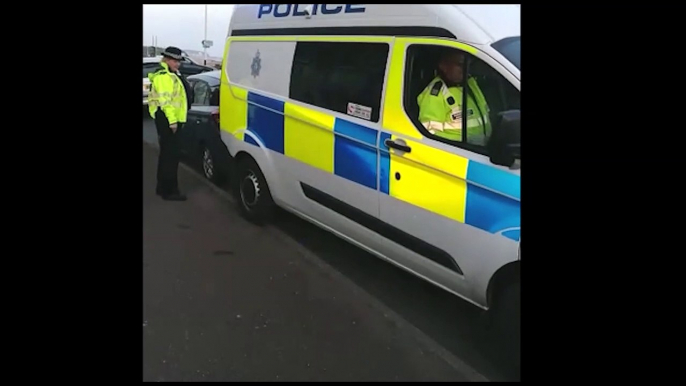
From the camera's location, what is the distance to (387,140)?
3193 millimetres

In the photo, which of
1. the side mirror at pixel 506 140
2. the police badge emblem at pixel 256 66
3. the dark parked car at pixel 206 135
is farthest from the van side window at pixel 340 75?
the dark parked car at pixel 206 135

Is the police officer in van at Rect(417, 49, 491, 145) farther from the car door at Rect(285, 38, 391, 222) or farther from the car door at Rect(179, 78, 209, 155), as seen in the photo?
the car door at Rect(179, 78, 209, 155)

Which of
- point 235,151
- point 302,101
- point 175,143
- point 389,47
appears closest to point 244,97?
point 235,151

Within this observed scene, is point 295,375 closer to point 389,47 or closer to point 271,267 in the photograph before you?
point 271,267

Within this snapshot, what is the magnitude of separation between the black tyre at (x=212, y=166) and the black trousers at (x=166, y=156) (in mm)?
532

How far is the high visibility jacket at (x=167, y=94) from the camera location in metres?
5.12

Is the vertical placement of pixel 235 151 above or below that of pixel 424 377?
above

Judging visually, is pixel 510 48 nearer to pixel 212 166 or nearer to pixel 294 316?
pixel 294 316

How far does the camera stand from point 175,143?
5312 millimetres

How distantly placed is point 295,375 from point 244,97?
2.49 m

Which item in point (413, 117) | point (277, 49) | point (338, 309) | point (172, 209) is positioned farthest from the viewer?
point (172, 209)

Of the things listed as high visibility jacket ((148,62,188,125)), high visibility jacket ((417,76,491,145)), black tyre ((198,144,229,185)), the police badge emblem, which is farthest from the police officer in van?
black tyre ((198,144,229,185))

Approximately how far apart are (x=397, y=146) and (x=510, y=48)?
772mm

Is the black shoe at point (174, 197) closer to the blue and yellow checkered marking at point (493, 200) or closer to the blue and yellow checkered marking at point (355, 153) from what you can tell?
the blue and yellow checkered marking at point (355, 153)
